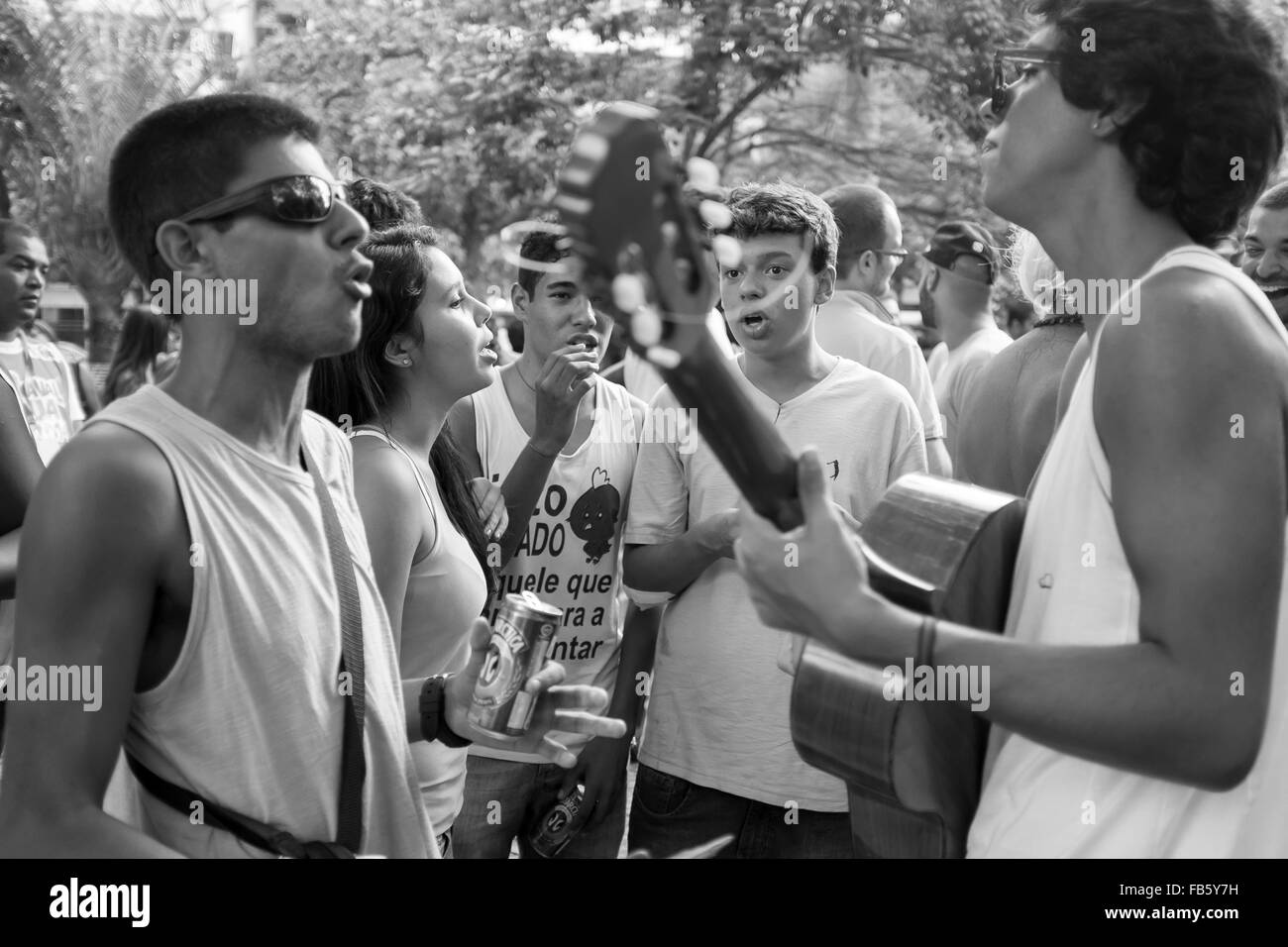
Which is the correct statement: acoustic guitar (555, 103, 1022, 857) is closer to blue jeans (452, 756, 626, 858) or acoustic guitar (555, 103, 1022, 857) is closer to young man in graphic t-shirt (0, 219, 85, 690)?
blue jeans (452, 756, 626, 858)

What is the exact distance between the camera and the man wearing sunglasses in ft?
5.57

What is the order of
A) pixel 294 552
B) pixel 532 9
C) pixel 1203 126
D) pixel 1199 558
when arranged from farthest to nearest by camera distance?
pixel 532 9
pixel 294 552
pixel 1203 126
pixel 1199 558

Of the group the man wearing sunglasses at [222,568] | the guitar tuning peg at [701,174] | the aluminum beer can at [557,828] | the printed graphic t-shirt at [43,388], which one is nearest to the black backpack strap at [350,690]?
the man wearing sunglasses at [222,568]

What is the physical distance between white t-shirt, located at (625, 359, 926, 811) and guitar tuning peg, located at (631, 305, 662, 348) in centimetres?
192

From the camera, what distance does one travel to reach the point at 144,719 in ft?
6.04

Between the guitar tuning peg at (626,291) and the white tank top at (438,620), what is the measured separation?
139 cm

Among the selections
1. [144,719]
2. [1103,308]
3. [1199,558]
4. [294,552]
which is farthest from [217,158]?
[1199,558]

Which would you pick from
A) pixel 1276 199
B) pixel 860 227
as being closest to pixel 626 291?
pixel 1276 199

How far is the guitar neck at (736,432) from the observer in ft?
5.21

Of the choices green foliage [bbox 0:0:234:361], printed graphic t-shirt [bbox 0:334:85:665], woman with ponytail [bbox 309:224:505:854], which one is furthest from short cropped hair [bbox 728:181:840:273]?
green foliage [bbox 0:0:234:361]

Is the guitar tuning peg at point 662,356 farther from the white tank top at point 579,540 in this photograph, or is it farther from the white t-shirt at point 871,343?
the white t-shirt at point 871,343

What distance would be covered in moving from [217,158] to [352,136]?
14.2 metres

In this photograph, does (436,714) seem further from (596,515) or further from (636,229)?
(596,515)
